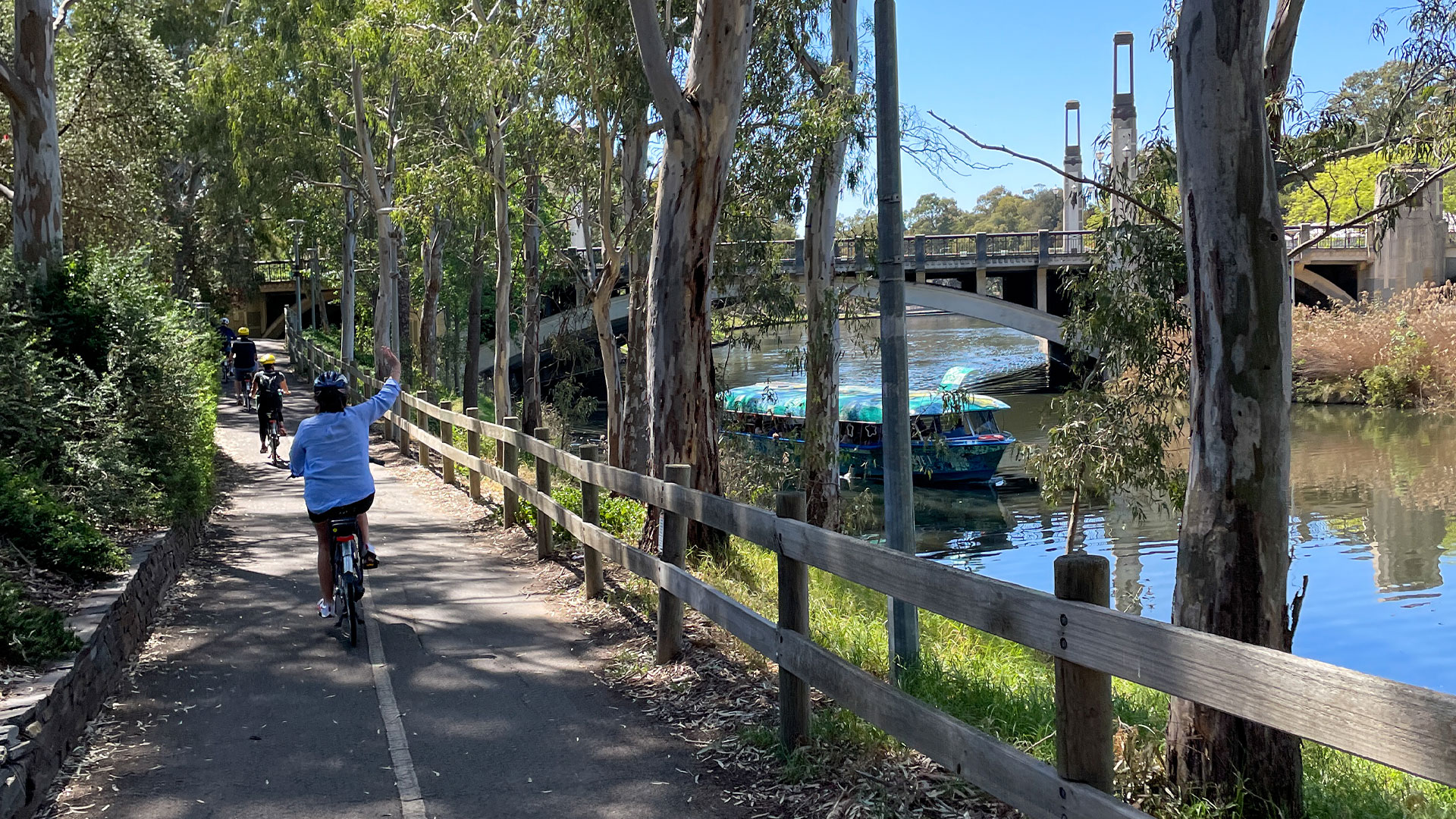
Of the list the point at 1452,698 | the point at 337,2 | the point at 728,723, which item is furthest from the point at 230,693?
the point at 337,2

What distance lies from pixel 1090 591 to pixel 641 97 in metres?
12.4

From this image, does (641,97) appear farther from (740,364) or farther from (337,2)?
(740,364)

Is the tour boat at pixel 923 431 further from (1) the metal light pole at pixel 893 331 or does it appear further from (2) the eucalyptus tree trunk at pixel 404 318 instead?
(1) the metal light pole at pixel 893 331

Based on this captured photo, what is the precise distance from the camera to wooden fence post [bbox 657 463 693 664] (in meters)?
6.44

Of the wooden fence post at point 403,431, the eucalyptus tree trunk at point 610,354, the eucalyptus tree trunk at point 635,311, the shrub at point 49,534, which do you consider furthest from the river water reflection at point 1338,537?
the shrub at point 49,534

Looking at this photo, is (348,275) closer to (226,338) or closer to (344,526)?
(226,338)

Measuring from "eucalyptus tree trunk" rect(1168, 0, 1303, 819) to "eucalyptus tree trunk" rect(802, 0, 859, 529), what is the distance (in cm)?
1064

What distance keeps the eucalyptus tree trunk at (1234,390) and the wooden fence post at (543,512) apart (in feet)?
18.3

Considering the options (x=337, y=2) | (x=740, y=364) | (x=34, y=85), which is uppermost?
(x=337, y=2)

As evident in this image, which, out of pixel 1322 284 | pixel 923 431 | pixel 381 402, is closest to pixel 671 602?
pixel 381 402

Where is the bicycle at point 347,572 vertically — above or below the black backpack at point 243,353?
below

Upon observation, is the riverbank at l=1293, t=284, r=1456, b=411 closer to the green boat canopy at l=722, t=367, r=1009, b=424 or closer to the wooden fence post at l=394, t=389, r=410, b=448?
the green boat canopy at l=722, t=367, r=1009, b=424

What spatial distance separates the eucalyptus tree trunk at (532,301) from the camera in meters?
21.9

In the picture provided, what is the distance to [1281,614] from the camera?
14.4ft
